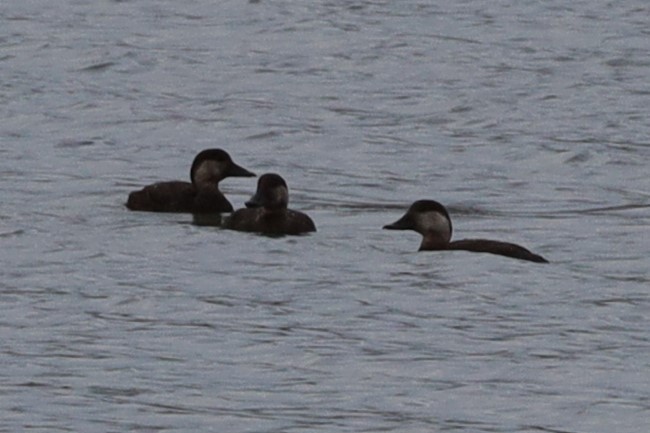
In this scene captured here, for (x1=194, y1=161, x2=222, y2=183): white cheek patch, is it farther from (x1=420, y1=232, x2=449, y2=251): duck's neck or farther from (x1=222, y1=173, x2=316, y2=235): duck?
(x1=420, y1=232, x2=449, y2=251): duck's neck

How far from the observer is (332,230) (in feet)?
54.6

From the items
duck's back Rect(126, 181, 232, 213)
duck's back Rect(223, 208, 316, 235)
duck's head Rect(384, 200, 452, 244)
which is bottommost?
duck's back Rect(126, 181, 232, 213)

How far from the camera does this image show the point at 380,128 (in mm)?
23188

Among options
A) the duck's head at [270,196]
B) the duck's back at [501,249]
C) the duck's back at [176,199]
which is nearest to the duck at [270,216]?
the duck's head at [270,196]

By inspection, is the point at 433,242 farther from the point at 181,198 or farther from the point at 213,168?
the point at 213,168

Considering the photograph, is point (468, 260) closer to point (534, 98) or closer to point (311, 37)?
point (534, 98)

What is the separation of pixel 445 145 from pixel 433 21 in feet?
35.6

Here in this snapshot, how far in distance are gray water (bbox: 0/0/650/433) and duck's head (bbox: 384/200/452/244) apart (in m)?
0.18

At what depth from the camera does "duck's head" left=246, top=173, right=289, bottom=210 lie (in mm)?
16391

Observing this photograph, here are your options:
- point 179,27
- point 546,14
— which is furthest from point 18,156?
point 546,14

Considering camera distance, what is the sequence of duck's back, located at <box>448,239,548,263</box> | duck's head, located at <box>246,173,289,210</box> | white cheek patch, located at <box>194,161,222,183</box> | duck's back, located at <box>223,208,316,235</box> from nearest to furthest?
duck's back, located at <box>448,239,548,263</box>, duck's back, located at <box>223,208,316,235</box>, duck's head, located at <box>246,173,289,210</box>, white cheek patch, located at <box>194,161,222,183</box>

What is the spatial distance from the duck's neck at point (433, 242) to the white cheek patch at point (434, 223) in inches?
0.8

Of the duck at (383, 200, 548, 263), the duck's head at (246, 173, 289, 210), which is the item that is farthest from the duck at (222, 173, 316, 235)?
the duck at (383, 200, 548, 263)

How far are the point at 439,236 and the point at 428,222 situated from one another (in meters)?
0.18
